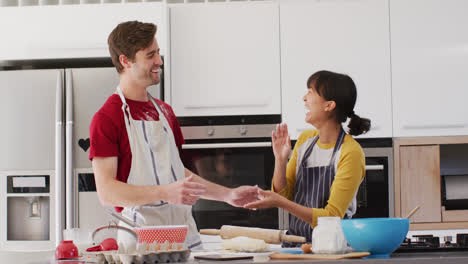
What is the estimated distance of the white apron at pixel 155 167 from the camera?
206 cm

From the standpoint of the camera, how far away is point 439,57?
3.39 metres

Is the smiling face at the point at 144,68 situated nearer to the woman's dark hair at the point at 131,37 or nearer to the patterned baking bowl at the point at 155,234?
the woman's dark hair at the point at 131,37

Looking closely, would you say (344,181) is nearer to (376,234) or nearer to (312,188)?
(312,188)

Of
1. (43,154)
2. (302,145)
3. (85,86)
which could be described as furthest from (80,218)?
(302,145)

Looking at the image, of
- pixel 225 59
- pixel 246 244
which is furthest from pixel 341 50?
pixel 246 244

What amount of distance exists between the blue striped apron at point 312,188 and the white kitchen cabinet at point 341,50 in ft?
3.52

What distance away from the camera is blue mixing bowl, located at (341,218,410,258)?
146 centimetres

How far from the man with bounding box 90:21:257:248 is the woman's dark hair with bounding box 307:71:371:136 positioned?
0.48 m

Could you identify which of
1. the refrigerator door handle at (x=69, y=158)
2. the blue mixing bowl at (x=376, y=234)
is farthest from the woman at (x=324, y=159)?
the refrigerator door handle at (x=69, y=158)

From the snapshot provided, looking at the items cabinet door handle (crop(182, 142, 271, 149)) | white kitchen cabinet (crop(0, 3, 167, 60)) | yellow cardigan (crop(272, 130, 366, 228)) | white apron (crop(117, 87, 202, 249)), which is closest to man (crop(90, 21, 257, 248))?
white apron (crop(117, 87, 202, 249))

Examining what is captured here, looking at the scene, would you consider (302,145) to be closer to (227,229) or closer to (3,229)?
(227,229)

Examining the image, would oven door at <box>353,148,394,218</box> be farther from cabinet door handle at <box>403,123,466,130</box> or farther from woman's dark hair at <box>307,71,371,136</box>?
woman's dark hair at <box>307,71,371,136</box>

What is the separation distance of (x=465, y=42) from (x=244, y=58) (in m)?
1.24

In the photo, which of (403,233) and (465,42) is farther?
(465,42)
